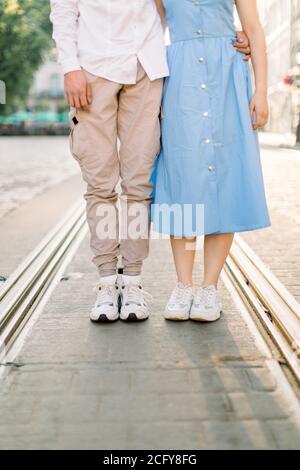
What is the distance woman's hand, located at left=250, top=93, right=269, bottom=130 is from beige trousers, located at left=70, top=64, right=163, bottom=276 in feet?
1.48

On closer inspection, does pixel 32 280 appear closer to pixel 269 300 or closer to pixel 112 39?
pixel 269 300

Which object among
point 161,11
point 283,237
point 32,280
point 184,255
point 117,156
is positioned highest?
point 161,11

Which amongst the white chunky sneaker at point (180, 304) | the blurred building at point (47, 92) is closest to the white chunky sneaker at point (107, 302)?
the white chunky sneaker at point (180, 304)

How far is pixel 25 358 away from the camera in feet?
9.30

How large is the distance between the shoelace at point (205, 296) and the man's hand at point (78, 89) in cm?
110

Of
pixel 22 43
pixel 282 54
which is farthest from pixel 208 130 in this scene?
pixel 22 43

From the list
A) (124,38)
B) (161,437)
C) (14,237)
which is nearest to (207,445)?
(161,437)

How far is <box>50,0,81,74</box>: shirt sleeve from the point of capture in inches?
120

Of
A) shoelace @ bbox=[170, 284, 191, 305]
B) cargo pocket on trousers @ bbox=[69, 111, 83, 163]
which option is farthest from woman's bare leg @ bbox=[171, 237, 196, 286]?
cargo pocket on trousers @ bbox=[69, 111, 83, 163]

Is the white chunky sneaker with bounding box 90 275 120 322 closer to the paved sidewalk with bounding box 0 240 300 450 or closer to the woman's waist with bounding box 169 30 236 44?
the paved sidewalk with bounding box 0 240 300 450

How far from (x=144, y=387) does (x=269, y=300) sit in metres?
1.27

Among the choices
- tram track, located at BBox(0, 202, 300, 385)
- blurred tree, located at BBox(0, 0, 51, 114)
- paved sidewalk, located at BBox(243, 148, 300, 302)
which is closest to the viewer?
tram track, located at BBox(0, 202, 300, 385)

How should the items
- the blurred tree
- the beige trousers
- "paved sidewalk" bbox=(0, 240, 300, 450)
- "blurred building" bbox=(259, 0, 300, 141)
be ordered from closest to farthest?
"paved sidewalk" bbox=(0, 240, 300, 450) < the beige trousers < "blurred building" bbox=(259, 0, 300, 141) < the blurred tree

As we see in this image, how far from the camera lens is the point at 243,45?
3086 millimetres
